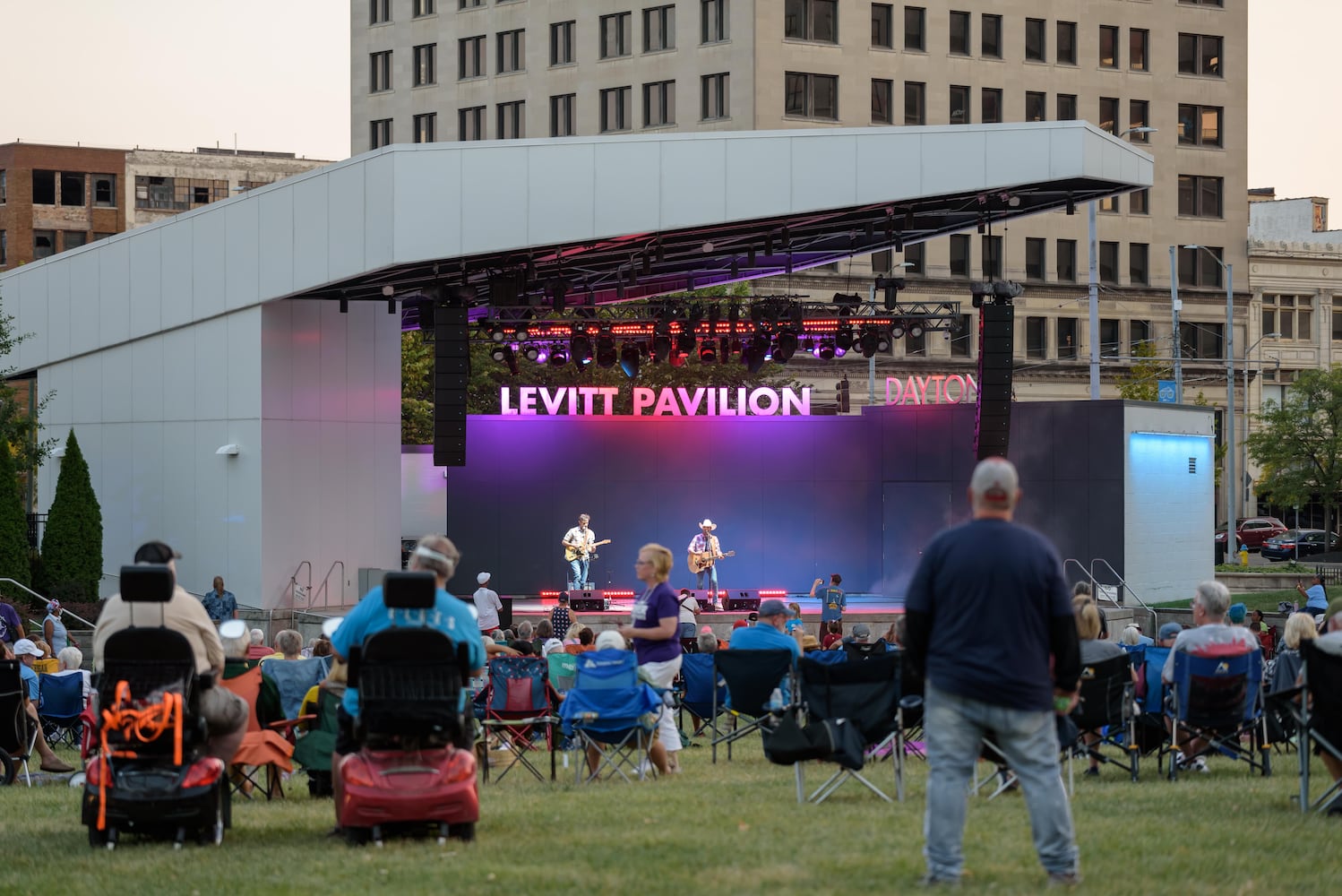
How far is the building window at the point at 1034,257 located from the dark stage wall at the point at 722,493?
3142 cm

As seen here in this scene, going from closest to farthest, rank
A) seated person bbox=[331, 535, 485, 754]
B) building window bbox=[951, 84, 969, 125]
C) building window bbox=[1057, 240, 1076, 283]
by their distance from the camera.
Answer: seated person bbox=[331, 535, 485, 754] < building window bbox=[951, 84, 969, 125] < building window bbox=[1057, 240, 1076, 283]

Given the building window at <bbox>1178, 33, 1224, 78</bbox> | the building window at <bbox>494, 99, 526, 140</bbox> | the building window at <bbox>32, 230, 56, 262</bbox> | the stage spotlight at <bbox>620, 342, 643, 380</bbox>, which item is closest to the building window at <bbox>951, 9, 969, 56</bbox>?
the building window at <bbox>1178, 33, 1224, 78</bbox>

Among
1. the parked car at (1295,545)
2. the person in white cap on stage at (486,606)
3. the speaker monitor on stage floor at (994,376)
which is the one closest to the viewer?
the person in white cap on stage at (486,606)

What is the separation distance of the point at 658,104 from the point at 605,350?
3326 cm

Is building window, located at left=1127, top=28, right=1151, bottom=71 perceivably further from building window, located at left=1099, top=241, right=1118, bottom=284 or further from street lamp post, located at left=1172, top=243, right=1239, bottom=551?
street lamp post, located at left=1172, top=243, right=1239, bottom=551

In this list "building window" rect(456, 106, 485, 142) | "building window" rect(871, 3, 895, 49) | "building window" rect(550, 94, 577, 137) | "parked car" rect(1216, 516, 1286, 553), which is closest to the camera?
"parked car" rect(1216, 516, 1286, 553)

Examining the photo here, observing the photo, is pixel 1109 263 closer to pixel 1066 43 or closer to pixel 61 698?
pixel 1066 43

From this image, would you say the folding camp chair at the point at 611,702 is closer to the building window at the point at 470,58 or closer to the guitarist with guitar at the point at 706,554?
the guitarist with guitar at the point at 706,554

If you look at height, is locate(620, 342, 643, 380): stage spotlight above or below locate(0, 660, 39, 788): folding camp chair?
above

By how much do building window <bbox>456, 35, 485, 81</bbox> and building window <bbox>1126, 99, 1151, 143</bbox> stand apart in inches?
→ 926

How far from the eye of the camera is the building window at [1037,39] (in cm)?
6378

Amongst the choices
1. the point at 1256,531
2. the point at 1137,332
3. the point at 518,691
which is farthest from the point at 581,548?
the point at 1137,332

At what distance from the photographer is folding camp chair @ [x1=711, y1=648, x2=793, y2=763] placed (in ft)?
38.9

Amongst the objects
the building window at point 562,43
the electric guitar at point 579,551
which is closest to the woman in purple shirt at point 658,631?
the electric guitar at point 579,551
